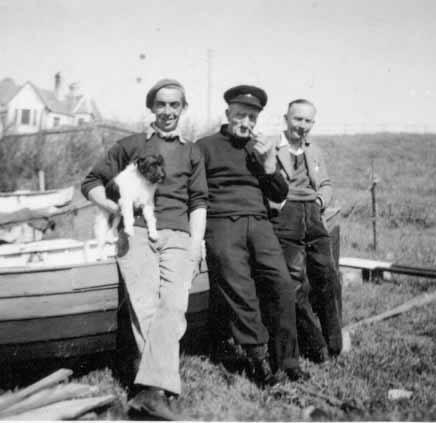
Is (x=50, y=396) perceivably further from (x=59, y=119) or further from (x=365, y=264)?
(x=59, y=119)

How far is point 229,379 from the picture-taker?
354cm

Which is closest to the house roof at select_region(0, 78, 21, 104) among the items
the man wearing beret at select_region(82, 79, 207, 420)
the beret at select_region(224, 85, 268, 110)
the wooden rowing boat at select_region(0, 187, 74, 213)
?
the wooden rowing boat at select_region(0, 187, 74, 213)

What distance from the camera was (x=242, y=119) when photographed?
357cm

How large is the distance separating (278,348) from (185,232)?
109 centimetres

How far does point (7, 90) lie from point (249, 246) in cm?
3793

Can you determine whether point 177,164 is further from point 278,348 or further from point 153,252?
point 278,348

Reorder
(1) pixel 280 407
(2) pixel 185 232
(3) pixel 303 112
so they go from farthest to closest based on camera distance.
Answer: (3) pixel 303 112
(2) pixel 185 232
(1) pixel 280 407

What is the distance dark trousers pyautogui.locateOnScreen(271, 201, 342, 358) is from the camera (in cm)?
376

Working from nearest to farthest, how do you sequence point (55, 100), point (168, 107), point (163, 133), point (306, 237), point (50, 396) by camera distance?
point (50, 396) < point (168, 107) < point (163, 133) < point (306, 237) < point (55, 100)

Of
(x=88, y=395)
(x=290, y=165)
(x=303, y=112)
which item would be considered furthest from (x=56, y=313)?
(x=303, y=112)

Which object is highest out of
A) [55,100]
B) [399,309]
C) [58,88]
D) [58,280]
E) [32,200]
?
[58,88]

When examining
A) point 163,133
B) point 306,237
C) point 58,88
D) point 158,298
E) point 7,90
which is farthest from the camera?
point 58,88

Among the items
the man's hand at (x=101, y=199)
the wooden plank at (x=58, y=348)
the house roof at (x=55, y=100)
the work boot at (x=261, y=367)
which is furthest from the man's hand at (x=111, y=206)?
the house roof at (x=55, y=100)

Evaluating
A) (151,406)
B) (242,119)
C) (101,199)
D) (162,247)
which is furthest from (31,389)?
(242,119)
